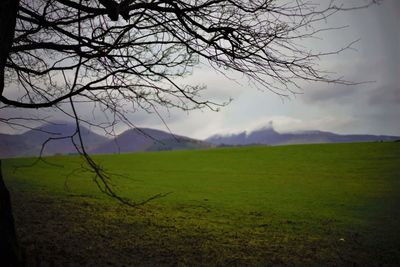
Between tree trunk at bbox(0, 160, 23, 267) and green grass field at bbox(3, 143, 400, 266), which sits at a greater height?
tree trunk at bbox(0, 160, 23, 267)

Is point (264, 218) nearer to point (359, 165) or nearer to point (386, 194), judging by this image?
point (386, 194)

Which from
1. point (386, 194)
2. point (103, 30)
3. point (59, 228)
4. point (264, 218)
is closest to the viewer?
point (103, 30)

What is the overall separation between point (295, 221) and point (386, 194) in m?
10.3

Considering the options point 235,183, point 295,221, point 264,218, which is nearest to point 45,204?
point 264,218

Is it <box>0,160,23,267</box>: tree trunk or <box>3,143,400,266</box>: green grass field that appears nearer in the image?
<box>0,160,23,267</box>: tree trunk

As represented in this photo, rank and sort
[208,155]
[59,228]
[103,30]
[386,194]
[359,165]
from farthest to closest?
[208,155]
[359,165]
[386,194]
[59,228]
[103,30]

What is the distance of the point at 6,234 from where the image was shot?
4.90 meters

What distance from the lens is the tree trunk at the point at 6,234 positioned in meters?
4.86

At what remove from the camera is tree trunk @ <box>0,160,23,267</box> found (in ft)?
15.9

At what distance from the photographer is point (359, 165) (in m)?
34.8

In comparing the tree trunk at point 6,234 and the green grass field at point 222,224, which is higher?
the tree trunk at point 6,234

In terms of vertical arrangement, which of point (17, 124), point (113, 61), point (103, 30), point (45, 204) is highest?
point (103, 30)

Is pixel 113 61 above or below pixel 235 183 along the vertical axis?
above

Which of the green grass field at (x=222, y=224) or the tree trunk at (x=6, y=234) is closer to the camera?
the tree trunk at (x=6, y=234)
